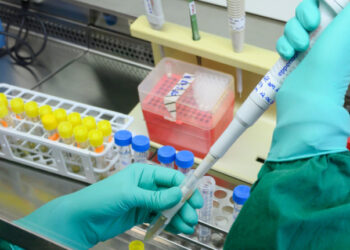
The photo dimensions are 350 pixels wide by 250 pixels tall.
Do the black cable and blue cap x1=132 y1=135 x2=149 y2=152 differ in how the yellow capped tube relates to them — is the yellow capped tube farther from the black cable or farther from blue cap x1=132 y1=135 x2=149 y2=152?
the black cable

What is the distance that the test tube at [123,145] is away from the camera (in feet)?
4.37

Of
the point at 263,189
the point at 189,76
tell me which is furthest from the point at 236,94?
the point at 263,189

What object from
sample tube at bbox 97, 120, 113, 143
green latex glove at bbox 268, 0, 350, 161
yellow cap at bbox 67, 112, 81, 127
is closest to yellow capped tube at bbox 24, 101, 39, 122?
yellow cap at bbox 67, 112, 81, 127

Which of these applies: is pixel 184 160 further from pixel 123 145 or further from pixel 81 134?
pixel 81 134

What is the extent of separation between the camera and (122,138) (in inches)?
52.5

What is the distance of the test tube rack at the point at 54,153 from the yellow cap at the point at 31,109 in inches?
1.1

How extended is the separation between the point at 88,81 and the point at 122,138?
2.11 ft

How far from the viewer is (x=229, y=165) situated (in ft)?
4.72

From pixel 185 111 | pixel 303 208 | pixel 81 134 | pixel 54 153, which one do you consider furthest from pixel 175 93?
pixel 303 208

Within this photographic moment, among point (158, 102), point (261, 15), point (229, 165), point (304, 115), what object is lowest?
point (229, 165)

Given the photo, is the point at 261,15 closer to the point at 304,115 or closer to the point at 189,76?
the point at 189,76

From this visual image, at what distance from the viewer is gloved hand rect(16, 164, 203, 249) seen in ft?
3.52

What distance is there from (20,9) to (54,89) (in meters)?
0.50

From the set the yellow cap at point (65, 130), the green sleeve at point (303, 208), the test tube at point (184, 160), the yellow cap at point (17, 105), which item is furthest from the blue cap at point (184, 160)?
the yellow cap at point (17, 105)
